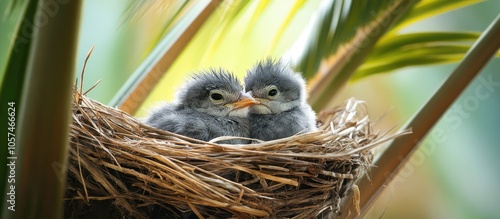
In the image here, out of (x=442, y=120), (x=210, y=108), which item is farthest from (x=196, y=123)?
(x=442, y=120)

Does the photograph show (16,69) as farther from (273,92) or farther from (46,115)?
(273,92)

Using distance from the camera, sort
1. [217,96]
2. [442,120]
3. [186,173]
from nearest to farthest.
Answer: [186,173] → [217,96] → [442,120]

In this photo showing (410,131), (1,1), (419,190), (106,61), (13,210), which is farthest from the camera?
(419,190)

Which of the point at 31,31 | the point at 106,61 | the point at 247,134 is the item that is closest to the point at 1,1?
the point at 31,31

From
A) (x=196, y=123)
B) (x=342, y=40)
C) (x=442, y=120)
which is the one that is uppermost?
(x=442, y=120)

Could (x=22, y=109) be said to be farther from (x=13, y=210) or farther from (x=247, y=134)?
(x=247, y=134)

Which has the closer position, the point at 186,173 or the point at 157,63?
the point at 186,173

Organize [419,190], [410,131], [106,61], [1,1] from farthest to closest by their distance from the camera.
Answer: [419,190], [106,61], [410,131], [1,1]
